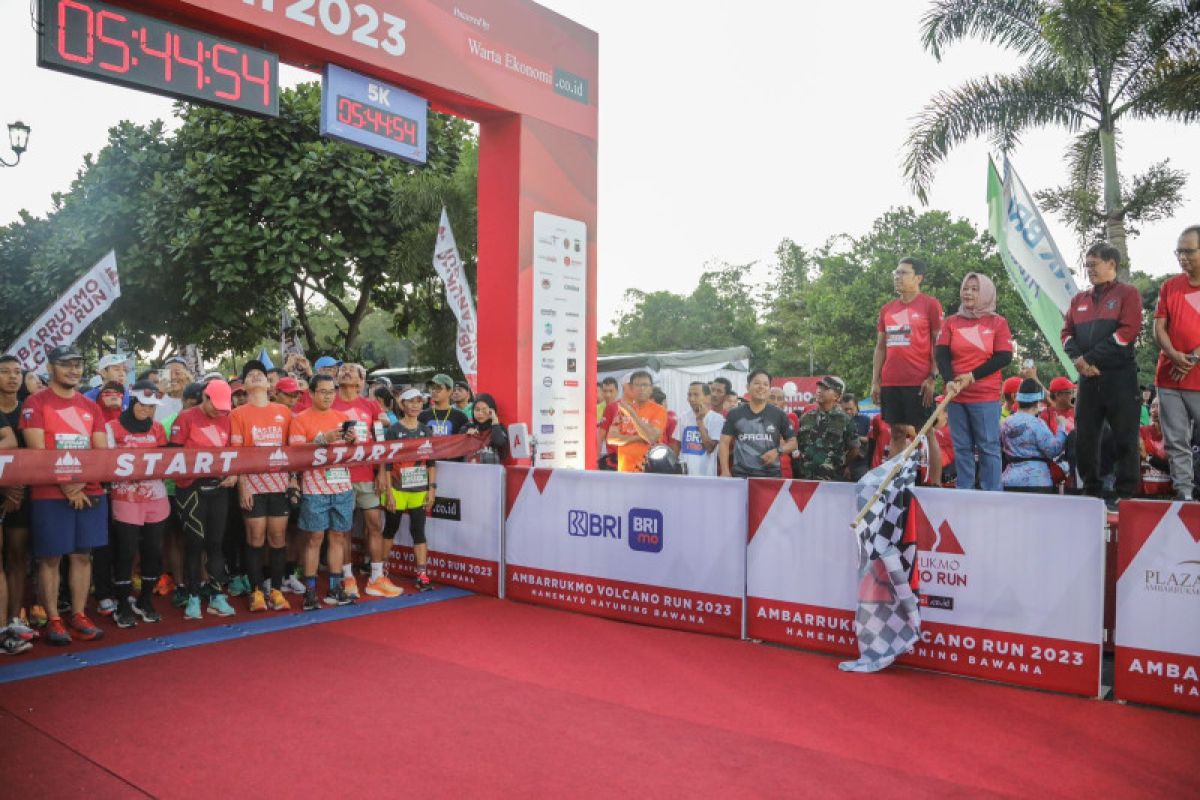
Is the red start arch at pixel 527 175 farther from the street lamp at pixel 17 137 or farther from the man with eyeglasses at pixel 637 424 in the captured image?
the street lamp at pixel 17 137

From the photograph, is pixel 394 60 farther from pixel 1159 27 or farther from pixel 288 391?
pixel 1159 27

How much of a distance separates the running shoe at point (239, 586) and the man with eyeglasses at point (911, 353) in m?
5.62

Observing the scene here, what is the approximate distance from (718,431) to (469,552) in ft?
10.7

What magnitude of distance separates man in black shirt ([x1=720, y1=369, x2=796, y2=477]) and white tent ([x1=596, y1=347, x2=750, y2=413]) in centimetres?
1237

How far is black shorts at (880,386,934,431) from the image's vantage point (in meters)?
6.95

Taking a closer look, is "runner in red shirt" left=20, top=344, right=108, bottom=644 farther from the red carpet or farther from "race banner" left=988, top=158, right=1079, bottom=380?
"race banner" left=988, top=158, right=1079, bottom=380

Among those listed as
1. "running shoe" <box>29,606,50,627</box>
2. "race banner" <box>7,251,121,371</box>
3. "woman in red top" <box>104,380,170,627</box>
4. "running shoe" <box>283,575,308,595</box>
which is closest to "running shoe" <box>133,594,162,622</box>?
"woman in red top" <box>104,380,170,627</box>

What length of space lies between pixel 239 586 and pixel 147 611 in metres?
1.03

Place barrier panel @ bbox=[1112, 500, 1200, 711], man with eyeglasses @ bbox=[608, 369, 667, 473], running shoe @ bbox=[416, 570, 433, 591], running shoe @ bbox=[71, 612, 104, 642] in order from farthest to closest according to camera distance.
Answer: man with eyeglasses @ bbox=[608, 369, 667, 473] → running shoe @ bbox=[416, 570, 433, 591] → running shoe @ bbox=[71, 612, 104, 642] → barrier panel @ bbox=[1112, 500, 1200, 711]

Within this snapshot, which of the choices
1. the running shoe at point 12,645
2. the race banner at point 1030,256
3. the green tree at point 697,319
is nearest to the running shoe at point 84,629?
the running shoe at point 12,645

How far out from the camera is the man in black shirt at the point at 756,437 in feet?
25.9

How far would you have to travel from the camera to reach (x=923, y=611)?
5715 millimetres

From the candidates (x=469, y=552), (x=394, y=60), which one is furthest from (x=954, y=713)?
(x=394, y=60)

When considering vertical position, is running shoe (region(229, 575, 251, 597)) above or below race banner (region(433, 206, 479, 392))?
below
